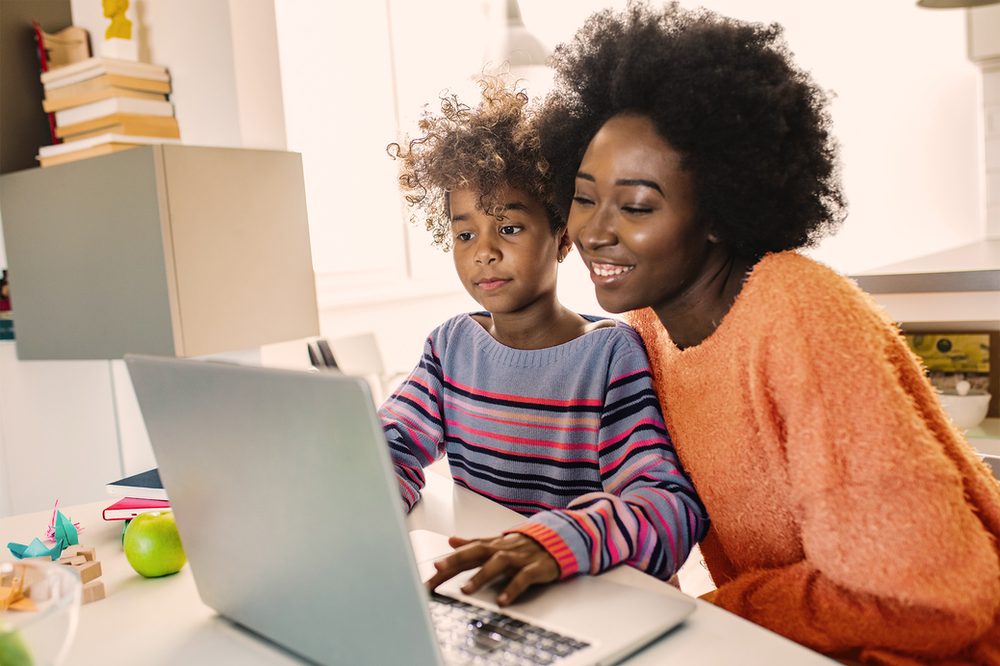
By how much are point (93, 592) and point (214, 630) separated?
0.19 meters

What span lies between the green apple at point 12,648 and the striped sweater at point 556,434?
442 mm

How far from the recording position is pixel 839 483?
0.71m

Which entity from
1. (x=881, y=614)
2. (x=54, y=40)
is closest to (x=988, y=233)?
(x=881, y=614)

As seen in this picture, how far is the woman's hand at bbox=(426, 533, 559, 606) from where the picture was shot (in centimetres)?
65

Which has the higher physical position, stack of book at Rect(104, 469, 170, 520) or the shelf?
stack of book at Rect(104, 469, 170, 520)

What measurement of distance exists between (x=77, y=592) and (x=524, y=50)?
2.60m

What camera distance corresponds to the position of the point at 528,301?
1.18 metres

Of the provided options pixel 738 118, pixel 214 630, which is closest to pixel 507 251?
pixel 738 118

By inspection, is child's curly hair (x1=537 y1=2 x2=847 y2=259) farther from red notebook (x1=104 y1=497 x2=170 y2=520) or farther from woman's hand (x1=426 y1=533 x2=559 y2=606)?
red notebook (x1=104 y1=497 x2=170 y2=520)

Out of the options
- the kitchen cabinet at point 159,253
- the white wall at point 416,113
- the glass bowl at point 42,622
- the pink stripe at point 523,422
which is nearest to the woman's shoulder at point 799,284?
the pink stripe at point 523,422

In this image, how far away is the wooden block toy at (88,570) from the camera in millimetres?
819

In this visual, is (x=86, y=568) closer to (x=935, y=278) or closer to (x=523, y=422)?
(x=523, y=422)

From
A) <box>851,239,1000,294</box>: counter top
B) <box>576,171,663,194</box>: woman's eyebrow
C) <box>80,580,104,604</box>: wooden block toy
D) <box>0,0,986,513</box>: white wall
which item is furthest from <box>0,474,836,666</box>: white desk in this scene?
<box>0,0,986,513</box>: white wall

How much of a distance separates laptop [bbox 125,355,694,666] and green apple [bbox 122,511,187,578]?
13 cm
